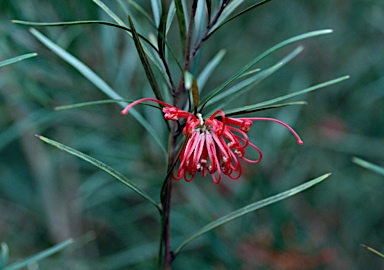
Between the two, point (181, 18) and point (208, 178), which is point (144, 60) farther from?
point (208, 178)

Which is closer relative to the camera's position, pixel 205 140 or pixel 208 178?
pixel 205 140

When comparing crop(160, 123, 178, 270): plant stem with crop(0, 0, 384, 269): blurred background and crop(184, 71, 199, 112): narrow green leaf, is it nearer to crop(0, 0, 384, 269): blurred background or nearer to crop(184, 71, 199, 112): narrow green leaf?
crop(184, 71, 199, 112): narrow green leaf

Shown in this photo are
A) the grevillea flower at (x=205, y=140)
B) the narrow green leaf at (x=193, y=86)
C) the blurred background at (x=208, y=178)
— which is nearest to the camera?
the narrow green leaf at (x=193, y=86)

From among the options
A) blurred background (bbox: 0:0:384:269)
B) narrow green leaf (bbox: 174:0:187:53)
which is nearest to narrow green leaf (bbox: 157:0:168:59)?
narrow green leaf (bbox: 174:0:187:53)

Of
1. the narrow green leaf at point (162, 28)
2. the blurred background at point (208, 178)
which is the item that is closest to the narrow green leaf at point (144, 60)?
the narrow green leaf at point (162, 28)

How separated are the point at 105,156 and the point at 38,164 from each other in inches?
12.3

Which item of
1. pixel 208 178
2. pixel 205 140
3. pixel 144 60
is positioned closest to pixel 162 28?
pixel 144 60

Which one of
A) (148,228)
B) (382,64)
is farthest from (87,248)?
(382,64)

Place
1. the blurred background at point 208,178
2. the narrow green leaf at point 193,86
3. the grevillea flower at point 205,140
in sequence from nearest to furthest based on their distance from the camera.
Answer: the narrow green leaf at point 193,86, the grevillea flower at point 205,140, the blurred background at point 208,178

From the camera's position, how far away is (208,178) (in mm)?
1772

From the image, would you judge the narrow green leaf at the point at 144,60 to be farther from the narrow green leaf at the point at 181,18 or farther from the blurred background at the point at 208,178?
the blurred background at the point at 208,178

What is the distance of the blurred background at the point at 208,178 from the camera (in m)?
1.36

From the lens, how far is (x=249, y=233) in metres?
1.48

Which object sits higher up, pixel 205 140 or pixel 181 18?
pixel 181 18
